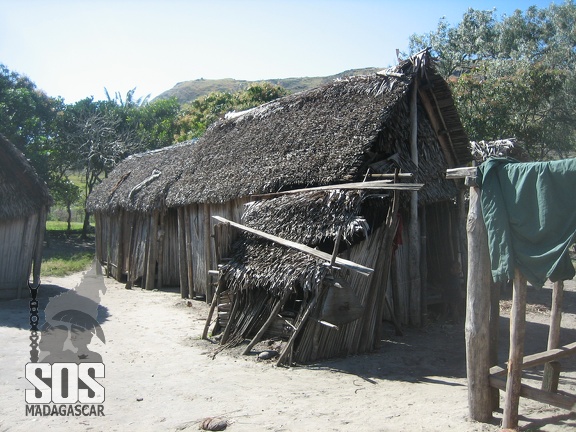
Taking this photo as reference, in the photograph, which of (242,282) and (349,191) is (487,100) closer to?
(349,191)

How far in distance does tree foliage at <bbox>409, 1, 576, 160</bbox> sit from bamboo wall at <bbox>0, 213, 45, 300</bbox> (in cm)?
1006

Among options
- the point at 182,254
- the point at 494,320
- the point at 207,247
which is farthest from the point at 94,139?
the point at 494,320

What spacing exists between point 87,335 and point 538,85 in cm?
1601

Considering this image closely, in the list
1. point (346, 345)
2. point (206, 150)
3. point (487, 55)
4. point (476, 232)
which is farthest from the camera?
point (487, 55)

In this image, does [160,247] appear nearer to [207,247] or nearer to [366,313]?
[207,247]

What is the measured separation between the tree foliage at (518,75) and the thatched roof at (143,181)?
720 cm

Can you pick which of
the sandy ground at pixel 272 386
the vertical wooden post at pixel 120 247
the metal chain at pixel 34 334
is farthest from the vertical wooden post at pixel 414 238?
the vertical wooden post at pixel 120 247

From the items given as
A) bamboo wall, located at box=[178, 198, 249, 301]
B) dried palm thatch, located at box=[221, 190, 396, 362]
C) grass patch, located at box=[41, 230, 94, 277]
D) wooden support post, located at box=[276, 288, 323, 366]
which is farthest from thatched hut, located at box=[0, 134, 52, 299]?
wooden support post, located at box=[276, 288, 323, 366]

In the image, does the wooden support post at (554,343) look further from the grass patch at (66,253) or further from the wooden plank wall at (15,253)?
the grass patch at (66,253)

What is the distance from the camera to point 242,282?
795 cm

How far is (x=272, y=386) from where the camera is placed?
6316 mm

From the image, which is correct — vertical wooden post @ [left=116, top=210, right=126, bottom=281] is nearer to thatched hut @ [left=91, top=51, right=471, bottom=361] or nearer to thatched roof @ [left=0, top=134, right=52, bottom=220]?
thatched roof @ [left=0, top=134, right=52, bottom=220]

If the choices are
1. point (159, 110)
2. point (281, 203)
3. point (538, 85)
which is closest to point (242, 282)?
point (281, 203)

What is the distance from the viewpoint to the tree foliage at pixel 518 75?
17703 millimetres
